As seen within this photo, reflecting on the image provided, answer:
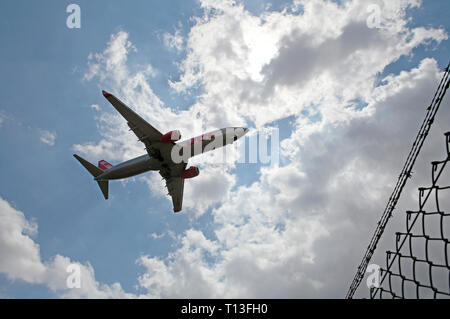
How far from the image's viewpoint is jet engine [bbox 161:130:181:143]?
4025cm

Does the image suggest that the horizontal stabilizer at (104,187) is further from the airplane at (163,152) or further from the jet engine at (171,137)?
the jet engine at (171,137)

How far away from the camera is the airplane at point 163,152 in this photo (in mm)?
39531

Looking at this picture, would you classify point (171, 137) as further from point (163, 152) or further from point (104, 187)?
point (104, 187)

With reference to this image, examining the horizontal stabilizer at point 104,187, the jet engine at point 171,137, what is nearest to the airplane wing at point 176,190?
the jet engine at point 171,137

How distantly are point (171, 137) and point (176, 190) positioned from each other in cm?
1317

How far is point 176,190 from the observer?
50.2 m

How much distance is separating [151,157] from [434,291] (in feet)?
127

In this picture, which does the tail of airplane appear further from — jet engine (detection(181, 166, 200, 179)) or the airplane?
jet engine (detection(181, 166, 200, 179))

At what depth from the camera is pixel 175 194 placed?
5041 cm
